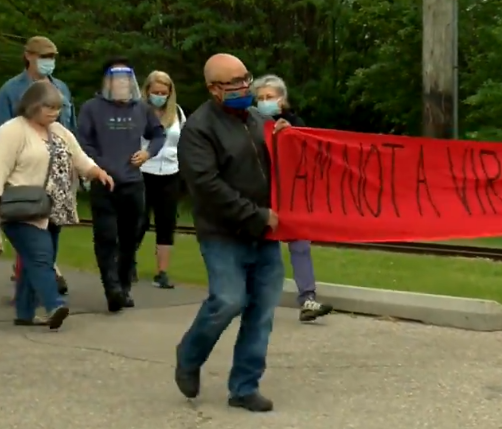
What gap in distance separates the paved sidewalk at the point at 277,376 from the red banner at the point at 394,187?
2.31 feet

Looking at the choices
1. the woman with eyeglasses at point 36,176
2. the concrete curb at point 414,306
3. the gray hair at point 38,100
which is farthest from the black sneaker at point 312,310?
the gray hair at point 38,100

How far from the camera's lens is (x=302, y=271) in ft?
30.3

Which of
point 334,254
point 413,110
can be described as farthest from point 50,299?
point 413,110

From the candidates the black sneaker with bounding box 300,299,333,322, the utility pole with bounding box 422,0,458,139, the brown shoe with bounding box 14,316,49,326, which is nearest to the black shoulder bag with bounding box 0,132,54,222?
the brown shoe with bounding box 14,316,49,326

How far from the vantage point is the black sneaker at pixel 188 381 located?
21.7ft

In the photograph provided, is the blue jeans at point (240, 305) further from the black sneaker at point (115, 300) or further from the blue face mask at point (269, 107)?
the black sneaker at point (115, 300)

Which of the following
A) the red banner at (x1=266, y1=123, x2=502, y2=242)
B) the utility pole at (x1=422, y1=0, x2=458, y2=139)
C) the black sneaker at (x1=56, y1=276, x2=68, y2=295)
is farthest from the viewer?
the utility pole at (x1=422, y1=0, x2=458, y2=139)

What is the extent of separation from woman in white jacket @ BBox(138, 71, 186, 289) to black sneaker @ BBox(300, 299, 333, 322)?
2.05 metres

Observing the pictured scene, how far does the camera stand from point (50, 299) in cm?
870

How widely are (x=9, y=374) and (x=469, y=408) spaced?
2.60 m

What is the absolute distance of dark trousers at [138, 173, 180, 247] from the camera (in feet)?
35.4

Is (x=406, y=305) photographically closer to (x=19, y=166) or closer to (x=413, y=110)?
(x=19, y=166)

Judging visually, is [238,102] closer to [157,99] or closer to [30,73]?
[30,73]

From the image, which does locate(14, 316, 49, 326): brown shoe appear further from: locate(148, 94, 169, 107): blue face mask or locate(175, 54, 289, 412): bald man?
locate(175, 54, 289, 412): bald man
